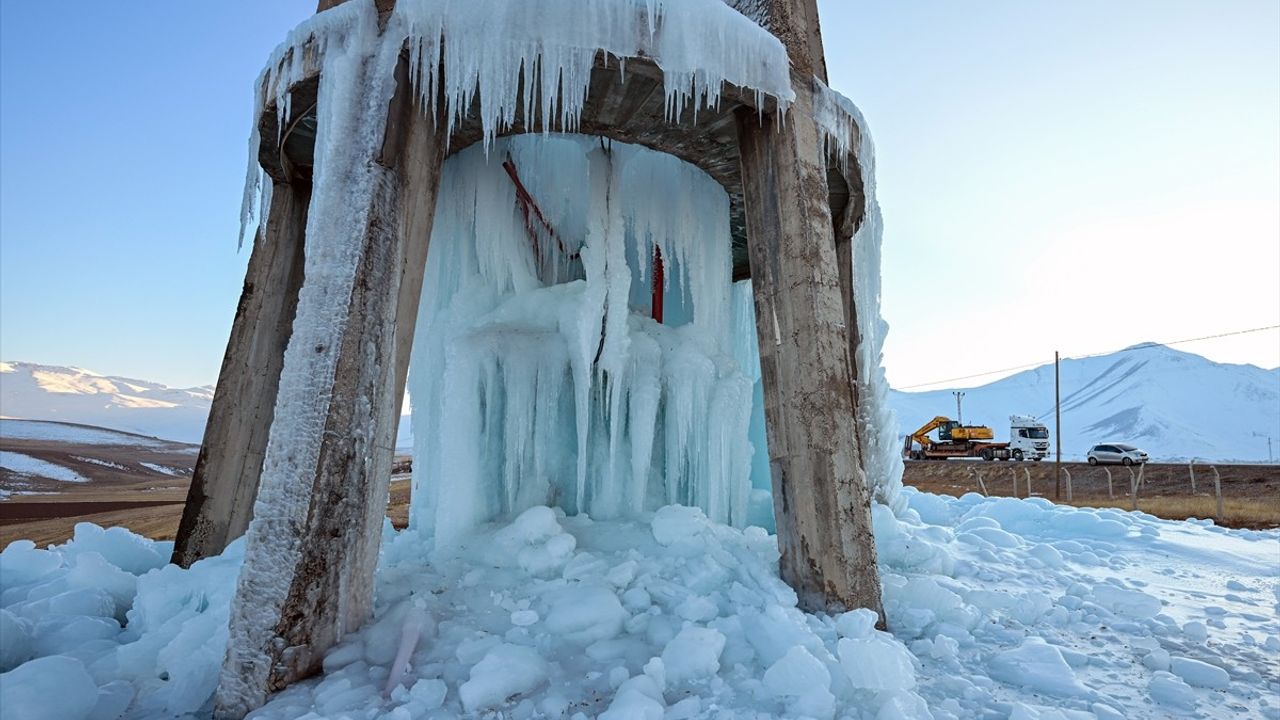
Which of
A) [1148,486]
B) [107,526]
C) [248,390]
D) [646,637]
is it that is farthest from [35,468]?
[1148,486]

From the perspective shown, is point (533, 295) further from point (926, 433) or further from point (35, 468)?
point (926, 433)

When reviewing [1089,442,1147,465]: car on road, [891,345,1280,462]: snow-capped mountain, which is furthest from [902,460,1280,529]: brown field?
[891,345,1280,462]: snow-capped mountain

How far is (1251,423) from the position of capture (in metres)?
95.9

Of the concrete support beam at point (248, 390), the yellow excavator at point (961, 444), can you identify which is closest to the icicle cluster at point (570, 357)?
the concrete support beam at point (248, 390)

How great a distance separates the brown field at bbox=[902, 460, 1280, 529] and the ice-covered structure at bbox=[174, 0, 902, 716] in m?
9.58

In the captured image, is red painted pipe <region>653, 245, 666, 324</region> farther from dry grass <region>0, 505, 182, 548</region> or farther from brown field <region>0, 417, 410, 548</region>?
dry grass <region>0, 505, 182, 548</region>

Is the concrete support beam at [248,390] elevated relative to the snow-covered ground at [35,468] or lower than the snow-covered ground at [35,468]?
elevated

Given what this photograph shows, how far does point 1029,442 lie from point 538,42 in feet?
104

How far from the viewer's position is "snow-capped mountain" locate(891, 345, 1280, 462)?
3356 inches

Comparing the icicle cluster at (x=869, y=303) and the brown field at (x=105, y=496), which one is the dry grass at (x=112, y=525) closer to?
the brown field at (x=105, y=496)

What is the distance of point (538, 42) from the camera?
145 inches

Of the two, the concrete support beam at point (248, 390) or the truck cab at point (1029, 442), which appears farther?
the truck cab at point (1029, 442)

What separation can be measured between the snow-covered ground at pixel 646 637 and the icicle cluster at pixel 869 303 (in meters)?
1.61

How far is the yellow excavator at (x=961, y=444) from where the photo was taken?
28.3 meters
